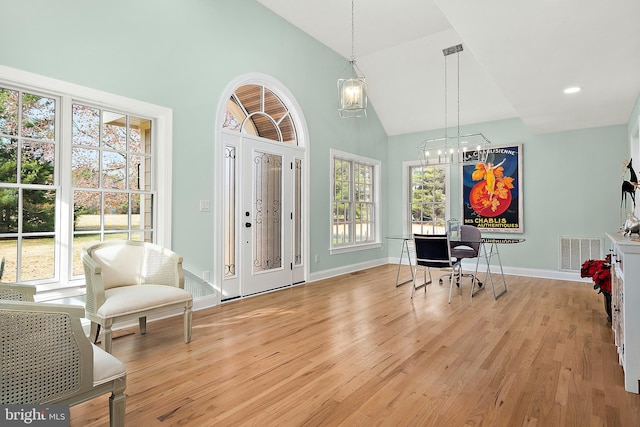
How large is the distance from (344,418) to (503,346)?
169 centimetres

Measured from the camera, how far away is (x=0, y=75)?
263 cm

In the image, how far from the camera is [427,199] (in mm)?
7191

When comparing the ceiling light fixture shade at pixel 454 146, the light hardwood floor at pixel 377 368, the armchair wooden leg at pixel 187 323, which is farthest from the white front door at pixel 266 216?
the ceiling light fixture shade at pixel 454 146

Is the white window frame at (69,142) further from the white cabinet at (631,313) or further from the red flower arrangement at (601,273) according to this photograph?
the red flower arrangement at (601,273)

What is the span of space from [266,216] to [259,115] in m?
1.36

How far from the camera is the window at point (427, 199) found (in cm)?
700

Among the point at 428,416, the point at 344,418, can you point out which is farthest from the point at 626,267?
the point at 344,418

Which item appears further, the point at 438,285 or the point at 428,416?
the point at 438,285

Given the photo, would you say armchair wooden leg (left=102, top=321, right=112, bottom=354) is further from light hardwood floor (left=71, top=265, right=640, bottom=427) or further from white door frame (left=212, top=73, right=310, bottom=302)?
white door frame (left=212, top=73, right=310, bottom=302)

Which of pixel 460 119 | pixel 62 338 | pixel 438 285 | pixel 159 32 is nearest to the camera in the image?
pixel 62 338

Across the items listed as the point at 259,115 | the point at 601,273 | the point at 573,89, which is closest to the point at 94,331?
the point at 259,115

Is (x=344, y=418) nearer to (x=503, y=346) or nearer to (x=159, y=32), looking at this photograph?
(x=503, y=346)

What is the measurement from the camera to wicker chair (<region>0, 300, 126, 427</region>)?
132 cm

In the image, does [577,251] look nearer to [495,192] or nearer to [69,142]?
[495,192]
